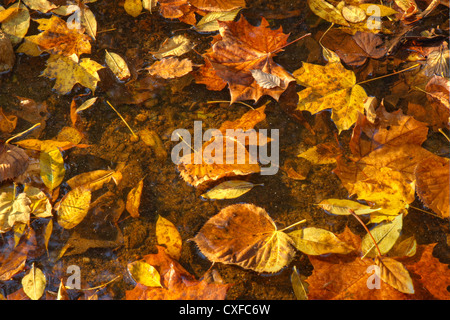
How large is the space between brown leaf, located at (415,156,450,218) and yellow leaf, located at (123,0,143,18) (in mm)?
1483

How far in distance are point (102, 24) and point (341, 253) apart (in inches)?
60.5

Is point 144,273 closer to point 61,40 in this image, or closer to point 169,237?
point 169,237

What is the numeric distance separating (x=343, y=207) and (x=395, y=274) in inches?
12.2

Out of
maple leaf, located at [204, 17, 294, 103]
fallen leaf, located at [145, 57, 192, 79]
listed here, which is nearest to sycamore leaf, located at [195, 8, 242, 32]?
maple leaf, located at [204, 17, 294, 103]

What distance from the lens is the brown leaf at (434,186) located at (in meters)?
1.42

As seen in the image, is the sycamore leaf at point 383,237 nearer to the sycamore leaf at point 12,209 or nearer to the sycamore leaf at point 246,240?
the sycamore leaf at point 246,240

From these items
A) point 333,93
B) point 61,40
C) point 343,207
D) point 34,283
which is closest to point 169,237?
point 34,283

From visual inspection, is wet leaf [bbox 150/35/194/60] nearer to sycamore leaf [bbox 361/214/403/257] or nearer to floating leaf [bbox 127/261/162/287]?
floating leaf [bbox 127/261/162/287]

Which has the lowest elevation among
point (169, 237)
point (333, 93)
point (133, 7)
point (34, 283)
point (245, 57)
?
point (34, 283)

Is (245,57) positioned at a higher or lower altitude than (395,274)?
higher

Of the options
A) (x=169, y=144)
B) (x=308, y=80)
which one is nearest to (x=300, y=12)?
(x=308, y=80)

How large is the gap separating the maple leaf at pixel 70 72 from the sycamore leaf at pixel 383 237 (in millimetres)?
1361

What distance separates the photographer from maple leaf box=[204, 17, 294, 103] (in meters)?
1.57

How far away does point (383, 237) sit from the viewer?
139 centimetres
